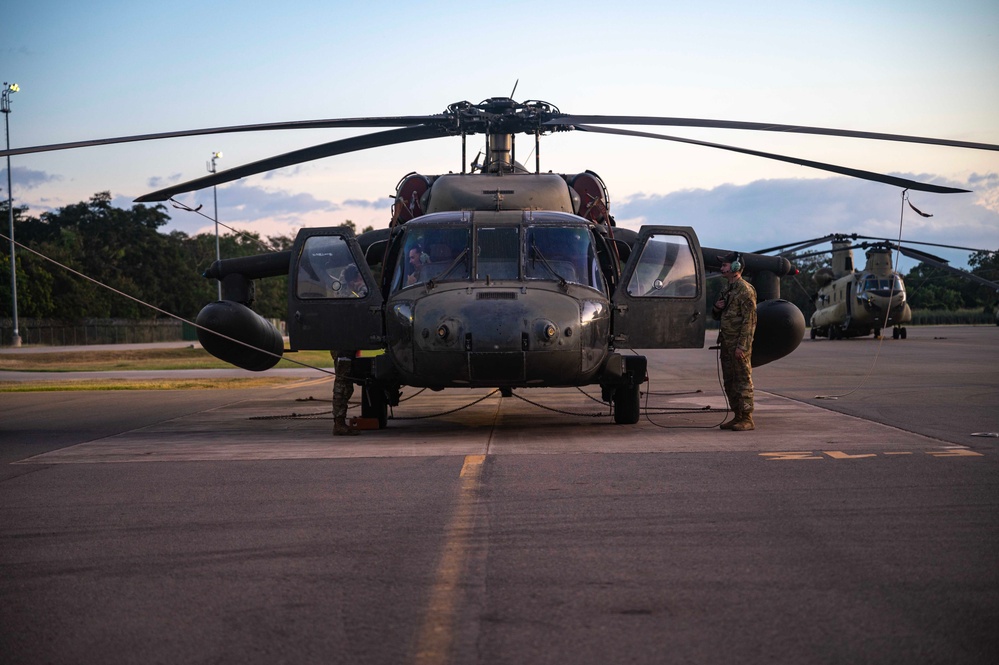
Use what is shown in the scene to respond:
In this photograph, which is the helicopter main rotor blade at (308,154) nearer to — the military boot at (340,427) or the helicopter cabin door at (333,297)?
the helicopter cabin door at (333,297)

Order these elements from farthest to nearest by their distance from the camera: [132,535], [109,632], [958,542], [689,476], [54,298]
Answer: [54,298] → [689,476] → [132,535] → [958,542] → [109,632]

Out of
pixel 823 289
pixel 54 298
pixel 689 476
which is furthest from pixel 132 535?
pixel 54 298

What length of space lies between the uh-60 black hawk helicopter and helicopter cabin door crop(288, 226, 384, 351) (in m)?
0.02

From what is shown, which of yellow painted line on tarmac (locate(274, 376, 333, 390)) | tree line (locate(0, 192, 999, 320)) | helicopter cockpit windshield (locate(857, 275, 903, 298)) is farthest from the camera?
tree line (locate(0, 192, 999, 320))

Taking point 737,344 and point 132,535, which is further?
point 737,344

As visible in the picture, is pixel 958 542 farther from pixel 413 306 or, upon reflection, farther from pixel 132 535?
pixel 413 306

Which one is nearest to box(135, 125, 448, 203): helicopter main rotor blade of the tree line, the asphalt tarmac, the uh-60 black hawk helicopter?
the uh-60 black hawk helicopter

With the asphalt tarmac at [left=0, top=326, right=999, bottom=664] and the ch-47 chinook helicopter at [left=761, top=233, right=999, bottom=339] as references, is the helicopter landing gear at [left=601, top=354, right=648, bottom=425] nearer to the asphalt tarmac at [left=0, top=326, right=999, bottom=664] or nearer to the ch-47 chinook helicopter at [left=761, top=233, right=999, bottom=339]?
Answer: the asphalt tarmac at [left=0, top=326, right=999, bottom=664]

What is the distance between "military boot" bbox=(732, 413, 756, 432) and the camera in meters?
12.4

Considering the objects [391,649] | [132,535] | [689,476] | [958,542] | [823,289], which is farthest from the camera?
[823,289]

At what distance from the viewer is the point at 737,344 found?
12.9m

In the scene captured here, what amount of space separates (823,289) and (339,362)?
48.1 m

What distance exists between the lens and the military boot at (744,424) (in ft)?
40.8

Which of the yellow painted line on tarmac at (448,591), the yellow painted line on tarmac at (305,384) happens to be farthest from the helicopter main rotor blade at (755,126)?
the yellow painted line on tarmac at (305,384)
